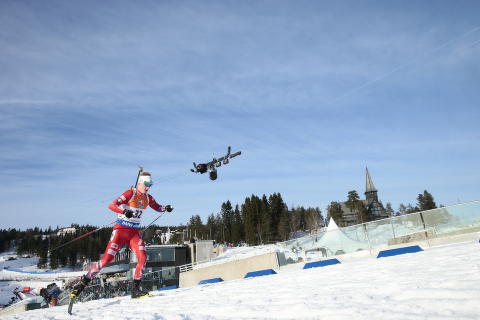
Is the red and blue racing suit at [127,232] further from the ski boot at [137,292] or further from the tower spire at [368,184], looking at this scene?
the tower spire at [368,184]

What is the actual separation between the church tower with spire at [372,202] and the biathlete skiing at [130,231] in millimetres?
134780

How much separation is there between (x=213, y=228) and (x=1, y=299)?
6724 cm

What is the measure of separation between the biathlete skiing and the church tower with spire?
442 feet

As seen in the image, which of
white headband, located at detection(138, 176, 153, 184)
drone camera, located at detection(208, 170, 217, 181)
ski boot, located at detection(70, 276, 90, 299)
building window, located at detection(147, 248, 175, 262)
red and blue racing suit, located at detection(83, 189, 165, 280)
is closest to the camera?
ski boot, located at detection(70, 276, 90, 299)

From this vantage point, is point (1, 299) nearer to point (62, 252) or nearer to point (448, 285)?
point (62, 252)

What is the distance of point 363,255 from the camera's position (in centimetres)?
1427

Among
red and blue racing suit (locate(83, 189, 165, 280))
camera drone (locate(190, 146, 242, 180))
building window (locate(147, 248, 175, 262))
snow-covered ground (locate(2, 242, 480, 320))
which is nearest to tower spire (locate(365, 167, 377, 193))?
building window (locate(147, 248, 175, 262))

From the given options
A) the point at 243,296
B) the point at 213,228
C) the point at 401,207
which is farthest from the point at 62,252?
the point at 243,296

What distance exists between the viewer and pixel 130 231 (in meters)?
8.50

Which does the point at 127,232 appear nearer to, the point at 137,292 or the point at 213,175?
the point at 137,292

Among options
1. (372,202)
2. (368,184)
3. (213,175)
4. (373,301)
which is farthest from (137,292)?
(368,184)

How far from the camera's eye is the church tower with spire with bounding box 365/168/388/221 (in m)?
134

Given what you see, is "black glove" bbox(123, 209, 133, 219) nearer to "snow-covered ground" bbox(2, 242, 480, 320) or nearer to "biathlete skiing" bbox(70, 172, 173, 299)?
"biathlete skiing" bbox(70, 172, 173, 299)

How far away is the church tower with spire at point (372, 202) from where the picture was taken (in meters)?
134
